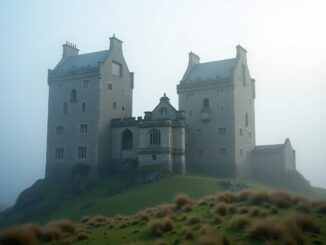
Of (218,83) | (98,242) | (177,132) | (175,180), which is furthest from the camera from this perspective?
(218,83)

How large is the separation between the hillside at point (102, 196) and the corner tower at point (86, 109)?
421 centimetres

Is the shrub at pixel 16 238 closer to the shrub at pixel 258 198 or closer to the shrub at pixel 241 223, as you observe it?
the shrub at pixel 241 223

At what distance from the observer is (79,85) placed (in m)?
74.8

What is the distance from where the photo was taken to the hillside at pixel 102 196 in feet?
174

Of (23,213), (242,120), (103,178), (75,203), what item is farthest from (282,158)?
(23,213)

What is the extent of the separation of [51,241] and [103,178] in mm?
46234

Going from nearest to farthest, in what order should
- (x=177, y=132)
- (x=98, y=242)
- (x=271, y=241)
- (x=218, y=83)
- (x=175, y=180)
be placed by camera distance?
(x=271, y=241) < (x=98, y=242) < (x=175, y=180) < (x=177, y=132) < (x=218, y=83)

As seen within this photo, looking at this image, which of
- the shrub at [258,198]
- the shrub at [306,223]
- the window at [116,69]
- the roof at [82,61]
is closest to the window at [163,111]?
the window at [116,69]

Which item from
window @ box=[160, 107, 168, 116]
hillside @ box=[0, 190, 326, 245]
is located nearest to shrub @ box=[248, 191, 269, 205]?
hillside @ box=[0, 190, 326, 245]

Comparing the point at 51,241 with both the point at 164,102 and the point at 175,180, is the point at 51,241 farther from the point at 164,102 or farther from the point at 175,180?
the point at 164,102

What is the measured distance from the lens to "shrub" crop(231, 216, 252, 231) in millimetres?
21109

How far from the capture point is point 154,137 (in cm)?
6644

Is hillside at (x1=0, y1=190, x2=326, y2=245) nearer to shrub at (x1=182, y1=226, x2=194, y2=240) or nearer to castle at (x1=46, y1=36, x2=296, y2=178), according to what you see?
shrub at (x1=182, y1=226, x2=194, y2=240)

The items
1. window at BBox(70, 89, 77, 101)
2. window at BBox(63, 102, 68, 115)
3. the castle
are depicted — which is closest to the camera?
the castle
